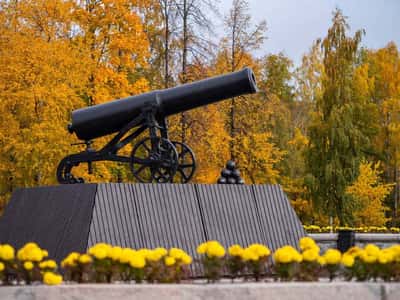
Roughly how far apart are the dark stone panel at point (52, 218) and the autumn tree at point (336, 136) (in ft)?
58.7

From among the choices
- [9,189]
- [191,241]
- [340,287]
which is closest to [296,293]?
[340,287]

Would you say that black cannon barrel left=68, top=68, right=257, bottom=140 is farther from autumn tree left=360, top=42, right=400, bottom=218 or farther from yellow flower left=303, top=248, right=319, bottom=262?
autumn tree left=360, top=42, right=400, bottom=218

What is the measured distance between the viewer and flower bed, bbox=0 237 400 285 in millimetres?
7895

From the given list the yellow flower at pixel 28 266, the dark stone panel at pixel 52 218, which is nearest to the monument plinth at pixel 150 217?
the dark stone panel at pixel 52 218

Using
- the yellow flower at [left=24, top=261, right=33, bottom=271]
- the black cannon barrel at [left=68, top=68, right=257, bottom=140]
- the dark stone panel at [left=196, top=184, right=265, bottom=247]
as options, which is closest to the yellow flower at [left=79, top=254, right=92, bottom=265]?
the yellow flower at [left=24, top=261, right=33, bottom=271]

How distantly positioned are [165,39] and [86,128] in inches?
647

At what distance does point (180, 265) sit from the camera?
8.23 meters

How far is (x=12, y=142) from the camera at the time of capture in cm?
2247

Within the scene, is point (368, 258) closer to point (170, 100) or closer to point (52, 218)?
point (52, 218)

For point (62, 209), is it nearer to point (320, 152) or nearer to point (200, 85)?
point (200, 85)

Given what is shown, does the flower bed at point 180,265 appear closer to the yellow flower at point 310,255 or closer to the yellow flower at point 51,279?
the yellow flower at point 310,255

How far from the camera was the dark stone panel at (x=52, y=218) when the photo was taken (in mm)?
11867

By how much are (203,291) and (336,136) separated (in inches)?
925

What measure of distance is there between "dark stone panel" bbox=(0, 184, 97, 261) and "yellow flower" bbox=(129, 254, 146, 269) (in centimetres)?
369
